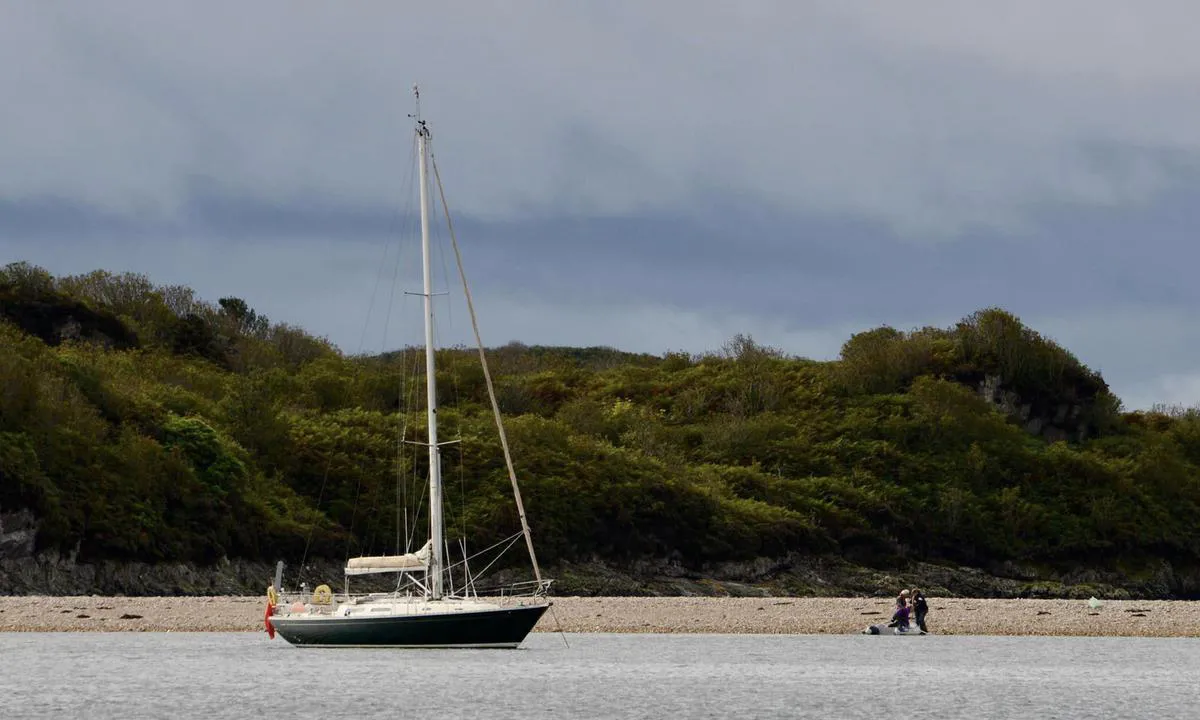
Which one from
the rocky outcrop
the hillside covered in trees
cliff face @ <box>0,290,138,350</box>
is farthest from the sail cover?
cliff face @ <box>0,290,138,350</box>

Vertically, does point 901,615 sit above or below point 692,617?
above

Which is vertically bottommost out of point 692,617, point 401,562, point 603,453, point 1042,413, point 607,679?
point 607,679

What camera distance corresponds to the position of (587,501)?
76625 mm

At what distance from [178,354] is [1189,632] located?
73227 millimetres

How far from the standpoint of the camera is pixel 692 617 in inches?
2016

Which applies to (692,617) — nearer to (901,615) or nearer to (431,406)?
(901,615)

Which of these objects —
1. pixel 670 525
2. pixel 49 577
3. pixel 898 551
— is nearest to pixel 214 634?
pixel 49 577

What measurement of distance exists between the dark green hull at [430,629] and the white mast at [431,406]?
105 cm

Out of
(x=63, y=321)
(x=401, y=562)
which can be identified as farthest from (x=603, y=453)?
(x=401, y=562)

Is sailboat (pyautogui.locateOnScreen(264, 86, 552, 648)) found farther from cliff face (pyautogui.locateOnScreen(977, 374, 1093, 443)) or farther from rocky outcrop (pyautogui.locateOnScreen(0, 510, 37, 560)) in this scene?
cliff face (pyautogui.locateOnScreen(977, 374, 1093, 443))

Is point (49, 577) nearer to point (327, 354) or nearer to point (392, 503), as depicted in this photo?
point (392, 503)

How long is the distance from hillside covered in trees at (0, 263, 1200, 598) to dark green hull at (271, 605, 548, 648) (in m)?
17.4

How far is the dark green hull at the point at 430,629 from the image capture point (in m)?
35.9

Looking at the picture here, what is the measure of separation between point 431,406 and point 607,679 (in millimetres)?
10192
